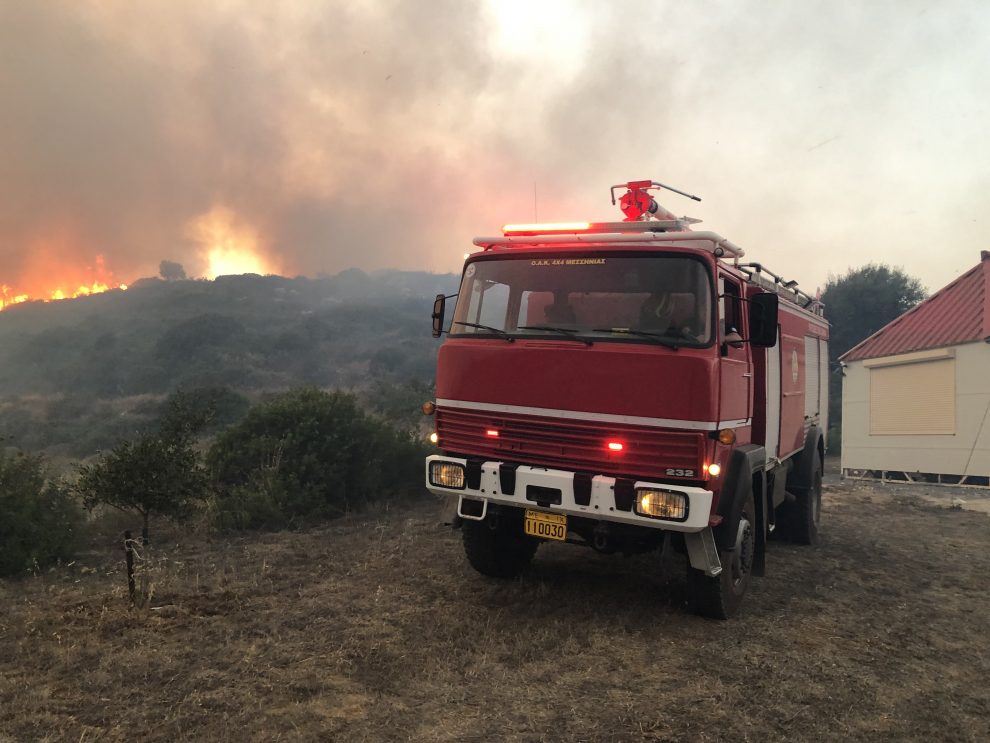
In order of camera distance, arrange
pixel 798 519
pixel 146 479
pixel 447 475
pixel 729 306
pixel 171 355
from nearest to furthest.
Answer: pixel 729 306
pixel 447 475
pixel 146 479
pixel 798 519
pixel 171 355

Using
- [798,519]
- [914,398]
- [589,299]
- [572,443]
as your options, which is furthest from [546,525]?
[914,398]

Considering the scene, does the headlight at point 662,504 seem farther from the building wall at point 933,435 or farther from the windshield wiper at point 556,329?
the building wall at point 933,435

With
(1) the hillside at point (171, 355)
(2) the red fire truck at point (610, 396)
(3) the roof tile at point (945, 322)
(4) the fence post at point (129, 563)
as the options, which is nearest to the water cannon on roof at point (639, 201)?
(2) the red fire truck at point (610, 396)

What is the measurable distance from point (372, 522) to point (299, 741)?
17.7 ft

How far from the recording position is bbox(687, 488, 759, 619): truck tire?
4922 millimetres

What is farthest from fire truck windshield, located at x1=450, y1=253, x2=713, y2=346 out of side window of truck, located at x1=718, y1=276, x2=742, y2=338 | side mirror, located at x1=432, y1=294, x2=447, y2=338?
side mirror, located at x1=432, y1=294, x2=447, y2=338

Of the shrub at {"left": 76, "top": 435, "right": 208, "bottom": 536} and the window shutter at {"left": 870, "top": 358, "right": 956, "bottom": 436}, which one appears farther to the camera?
the window shutter at {"left": 870, "top": 358, "right": 956, "bottom": 436}

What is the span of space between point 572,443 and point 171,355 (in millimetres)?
43110

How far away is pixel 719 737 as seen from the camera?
10.9 ft

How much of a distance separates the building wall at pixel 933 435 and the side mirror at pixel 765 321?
43.6 ft

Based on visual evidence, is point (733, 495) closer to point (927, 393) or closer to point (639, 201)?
point (639, 201)

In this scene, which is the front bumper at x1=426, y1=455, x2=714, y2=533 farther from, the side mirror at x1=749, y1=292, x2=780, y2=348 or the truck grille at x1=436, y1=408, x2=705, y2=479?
the side mirror at x1=749, y1=292, x2=780, y2=348

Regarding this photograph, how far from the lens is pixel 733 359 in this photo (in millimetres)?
4871

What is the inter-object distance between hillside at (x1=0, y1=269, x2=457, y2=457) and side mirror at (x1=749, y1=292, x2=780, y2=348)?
8423mm
